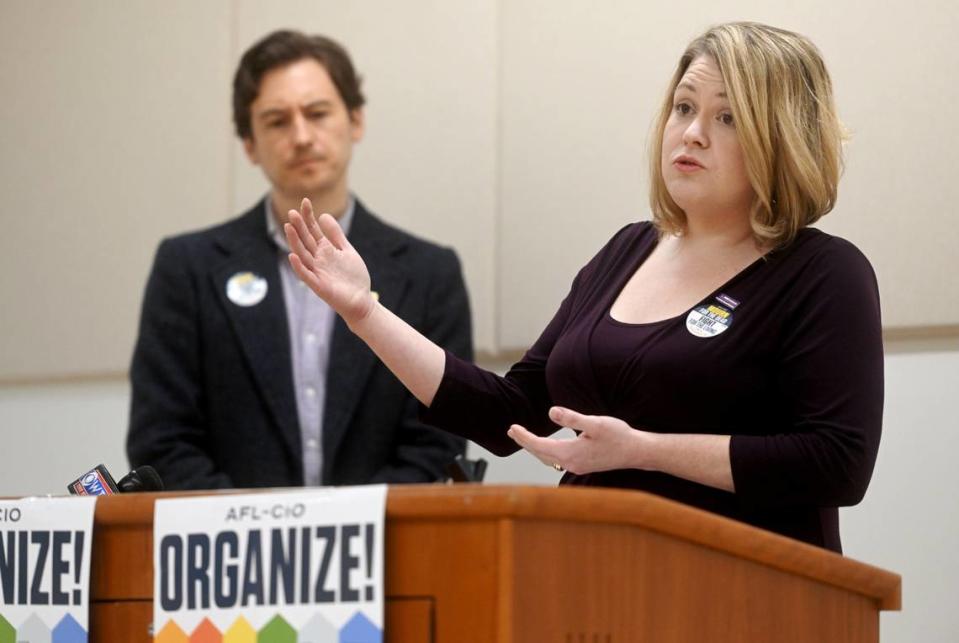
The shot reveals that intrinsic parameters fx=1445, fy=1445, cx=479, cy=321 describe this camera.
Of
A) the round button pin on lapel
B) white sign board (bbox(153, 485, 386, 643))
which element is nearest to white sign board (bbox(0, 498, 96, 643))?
white sign board (bbox(153, 485, 386, 643))

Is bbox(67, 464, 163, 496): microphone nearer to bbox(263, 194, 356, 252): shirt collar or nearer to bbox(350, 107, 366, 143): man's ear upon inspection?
bbox(263, 194, 356, 252): shirt collar

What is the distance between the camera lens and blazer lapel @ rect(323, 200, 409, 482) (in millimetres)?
3461

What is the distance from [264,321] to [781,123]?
1.71 metres

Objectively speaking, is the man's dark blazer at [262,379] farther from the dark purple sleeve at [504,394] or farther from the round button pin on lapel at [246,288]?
the dark purple sleeve at [504,394]

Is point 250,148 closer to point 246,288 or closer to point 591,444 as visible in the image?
point 246,288

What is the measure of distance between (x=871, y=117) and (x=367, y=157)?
4.98ft

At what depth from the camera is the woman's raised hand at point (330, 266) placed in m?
2.12

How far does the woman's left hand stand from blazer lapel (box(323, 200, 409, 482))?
1.57m

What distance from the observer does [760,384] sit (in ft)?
6.82

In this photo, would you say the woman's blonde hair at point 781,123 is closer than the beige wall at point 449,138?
Yes

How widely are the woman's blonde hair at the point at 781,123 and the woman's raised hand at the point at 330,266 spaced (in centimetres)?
61

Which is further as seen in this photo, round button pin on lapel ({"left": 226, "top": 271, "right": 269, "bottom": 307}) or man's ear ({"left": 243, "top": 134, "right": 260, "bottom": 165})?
man's ear ({"left": 243, "top": 134, "right": 260, "bottom": 165})

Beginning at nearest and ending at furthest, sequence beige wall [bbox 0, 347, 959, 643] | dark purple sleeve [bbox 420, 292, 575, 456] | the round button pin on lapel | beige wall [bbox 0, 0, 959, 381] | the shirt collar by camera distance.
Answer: dark purple sleeve [bbox 420, 292, 575, 456] → beige wall [bbox 0, 347, 959, 643] → beige wall [bbox 0, 0, 959, 381] → the round button pin on lapel → the shirt collar

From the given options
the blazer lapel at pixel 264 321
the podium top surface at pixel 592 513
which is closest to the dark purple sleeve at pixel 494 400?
the podium top surface at pixel 592 513
